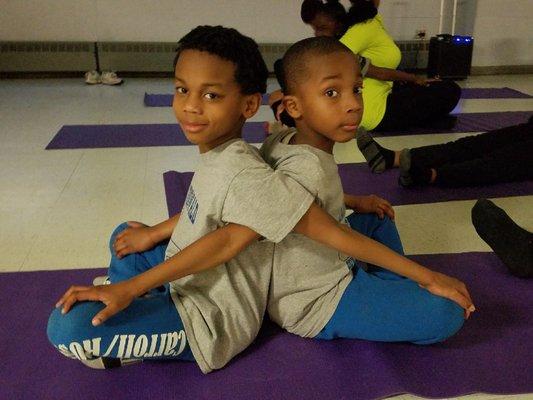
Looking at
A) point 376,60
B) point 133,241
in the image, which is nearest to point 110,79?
point 376,60

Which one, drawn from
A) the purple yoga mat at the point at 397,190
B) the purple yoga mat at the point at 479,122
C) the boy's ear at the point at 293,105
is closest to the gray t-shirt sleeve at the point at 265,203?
the boy's ear at the point at 293,105

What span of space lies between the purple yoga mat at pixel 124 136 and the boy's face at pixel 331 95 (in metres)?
2.09

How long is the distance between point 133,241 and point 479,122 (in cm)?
306

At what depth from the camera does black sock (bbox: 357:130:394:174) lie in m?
2.73

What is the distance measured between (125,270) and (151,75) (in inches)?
188

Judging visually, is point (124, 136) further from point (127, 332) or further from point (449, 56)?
point (449, 56)

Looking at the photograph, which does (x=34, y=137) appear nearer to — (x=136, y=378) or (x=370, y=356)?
(x=136, y=378)

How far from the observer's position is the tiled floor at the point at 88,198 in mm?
1888

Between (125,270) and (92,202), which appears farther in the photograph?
(92,202)

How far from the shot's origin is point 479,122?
378 centimetres

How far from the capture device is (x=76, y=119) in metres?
3.85

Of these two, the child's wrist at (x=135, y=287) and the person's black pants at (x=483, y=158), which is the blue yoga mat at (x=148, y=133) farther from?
the child's wrist at (x=135, y=287)

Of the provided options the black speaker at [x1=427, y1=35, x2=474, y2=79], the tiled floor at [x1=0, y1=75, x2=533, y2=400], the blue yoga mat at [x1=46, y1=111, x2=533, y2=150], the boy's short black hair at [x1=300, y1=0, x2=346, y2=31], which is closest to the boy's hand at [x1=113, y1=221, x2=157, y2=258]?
the tiled floor at [x1=0, y1=75, x2=533, y2=400]

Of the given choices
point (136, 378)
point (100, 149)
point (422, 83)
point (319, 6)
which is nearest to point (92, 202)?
point (100, 149)
